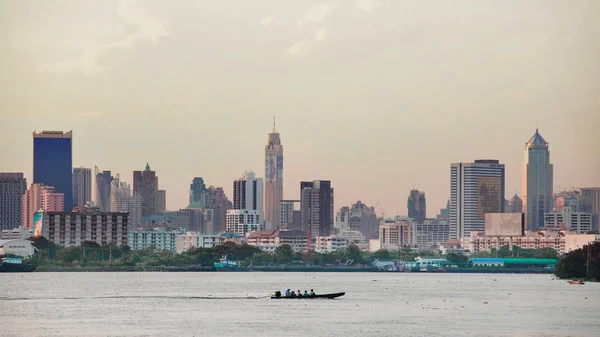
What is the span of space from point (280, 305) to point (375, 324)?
1099 inches

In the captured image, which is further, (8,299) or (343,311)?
(8,299)

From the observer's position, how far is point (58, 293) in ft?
569

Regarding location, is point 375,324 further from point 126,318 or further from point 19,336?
point 19,336

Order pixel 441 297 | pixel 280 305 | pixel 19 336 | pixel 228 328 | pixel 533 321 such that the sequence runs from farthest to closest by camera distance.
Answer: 1. pixel 441 297
2. pixel 280 305
3. pixel 533 321
4. pixel 228 328
5. pixel 19 336

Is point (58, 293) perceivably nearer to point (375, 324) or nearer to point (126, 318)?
point (126, 318)

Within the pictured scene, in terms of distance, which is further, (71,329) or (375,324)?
(375,324)

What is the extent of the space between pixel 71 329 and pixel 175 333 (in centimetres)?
962

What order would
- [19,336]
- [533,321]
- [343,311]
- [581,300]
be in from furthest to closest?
[581,300] < [343,311] < [533,321] < [19,336]

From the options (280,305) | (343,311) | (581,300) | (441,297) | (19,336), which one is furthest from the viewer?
(441,297)

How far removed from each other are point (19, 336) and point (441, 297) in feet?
251

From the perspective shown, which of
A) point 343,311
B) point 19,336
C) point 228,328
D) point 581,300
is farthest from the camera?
point 581,300

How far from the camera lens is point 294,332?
11356 centimetres

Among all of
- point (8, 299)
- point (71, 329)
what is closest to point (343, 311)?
point (71, 329)

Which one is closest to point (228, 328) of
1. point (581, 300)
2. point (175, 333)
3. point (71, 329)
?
point (175, 333)
